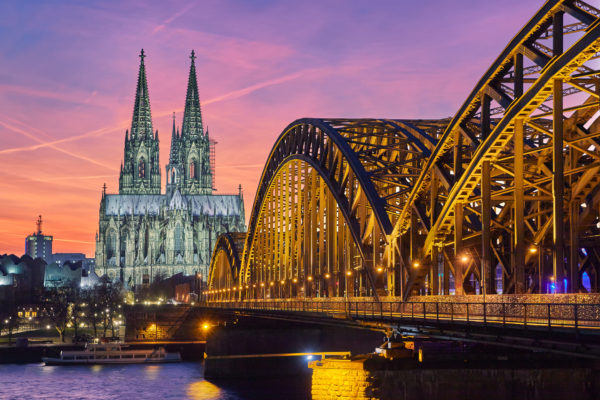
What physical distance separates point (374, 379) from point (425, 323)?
4.02 metres

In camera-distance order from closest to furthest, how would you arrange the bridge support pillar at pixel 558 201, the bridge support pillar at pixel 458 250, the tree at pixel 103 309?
1. the bridge support pillar at pixel 558 201
2. the bridge support pillar at pixel 458 250
3. the tree at pixel 103 309

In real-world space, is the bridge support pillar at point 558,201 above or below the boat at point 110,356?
above

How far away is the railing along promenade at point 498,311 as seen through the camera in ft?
89.8

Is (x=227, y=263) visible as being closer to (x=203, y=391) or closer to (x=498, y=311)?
(x=203, y=391)

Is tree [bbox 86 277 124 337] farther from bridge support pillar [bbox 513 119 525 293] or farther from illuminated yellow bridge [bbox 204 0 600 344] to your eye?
bridge support pillar [bbox 513 119 525 293]

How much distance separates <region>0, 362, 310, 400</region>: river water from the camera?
75.4 m

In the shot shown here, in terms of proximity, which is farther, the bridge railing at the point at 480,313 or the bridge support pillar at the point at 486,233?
the bridge support pillar at the point at 486,233

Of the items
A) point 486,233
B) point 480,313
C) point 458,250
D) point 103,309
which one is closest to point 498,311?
point 480,313

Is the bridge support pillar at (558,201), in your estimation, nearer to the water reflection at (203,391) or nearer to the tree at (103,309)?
the water reflection at (203,391)

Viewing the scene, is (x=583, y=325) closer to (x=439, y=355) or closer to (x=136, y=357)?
(x=439, y=355)

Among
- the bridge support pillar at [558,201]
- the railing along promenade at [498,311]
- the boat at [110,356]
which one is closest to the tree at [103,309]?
the boat at [110,356]

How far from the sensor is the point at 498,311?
32906 mm

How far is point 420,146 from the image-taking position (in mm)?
57781

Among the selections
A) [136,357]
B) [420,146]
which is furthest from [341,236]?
[136,357]
